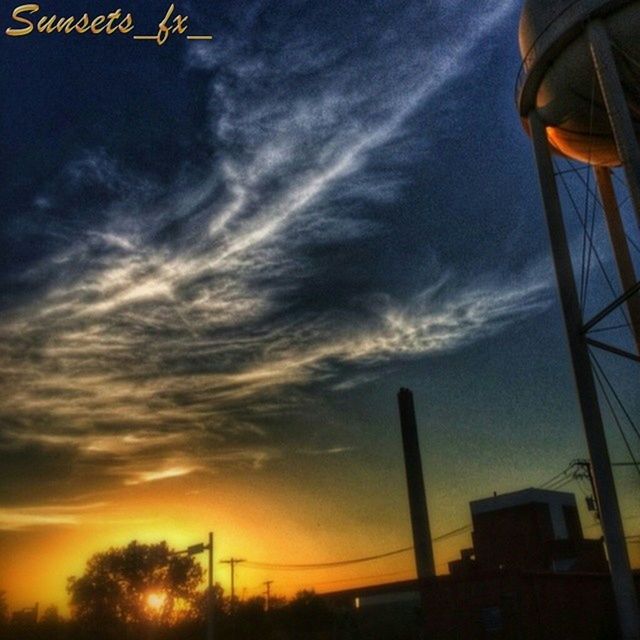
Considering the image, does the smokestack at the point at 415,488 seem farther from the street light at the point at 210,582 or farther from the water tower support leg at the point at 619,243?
the water tower support leg at the point at 619,243

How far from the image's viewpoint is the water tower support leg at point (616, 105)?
46.0 feet

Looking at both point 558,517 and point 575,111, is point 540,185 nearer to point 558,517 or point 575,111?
point 575,111

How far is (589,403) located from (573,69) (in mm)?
8692

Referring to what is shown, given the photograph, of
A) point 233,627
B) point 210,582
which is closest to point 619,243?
point 210,582

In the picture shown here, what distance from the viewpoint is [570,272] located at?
17141mm

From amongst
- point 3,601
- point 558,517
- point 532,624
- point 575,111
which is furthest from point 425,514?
point 3,601

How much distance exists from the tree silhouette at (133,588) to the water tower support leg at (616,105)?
52.1 m

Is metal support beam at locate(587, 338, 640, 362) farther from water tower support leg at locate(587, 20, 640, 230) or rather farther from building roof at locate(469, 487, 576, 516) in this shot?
building roof at locate(469, 487, 576, 516)

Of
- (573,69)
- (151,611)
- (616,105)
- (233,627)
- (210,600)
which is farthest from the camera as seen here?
(151,611)

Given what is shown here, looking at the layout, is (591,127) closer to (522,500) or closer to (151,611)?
(522,500)

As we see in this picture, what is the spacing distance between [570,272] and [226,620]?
3793 centimetres

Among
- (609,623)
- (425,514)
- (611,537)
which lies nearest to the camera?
(611,537)

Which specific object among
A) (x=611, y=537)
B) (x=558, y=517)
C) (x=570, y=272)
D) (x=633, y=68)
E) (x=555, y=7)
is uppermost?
(x=555, y=7)

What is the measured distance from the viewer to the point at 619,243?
1908 centimetres
